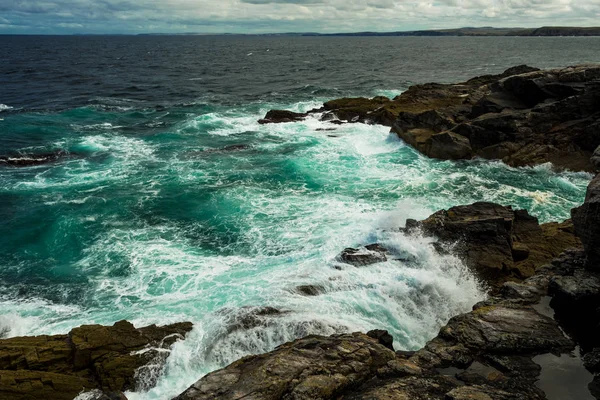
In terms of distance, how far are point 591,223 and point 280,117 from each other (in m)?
39.7

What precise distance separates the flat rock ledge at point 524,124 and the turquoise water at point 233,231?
1.44 m

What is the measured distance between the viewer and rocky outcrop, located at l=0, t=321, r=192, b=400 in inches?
462

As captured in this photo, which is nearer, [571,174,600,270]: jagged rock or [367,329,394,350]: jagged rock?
[571,174,600,270]: jagged rock

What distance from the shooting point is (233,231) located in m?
23.5

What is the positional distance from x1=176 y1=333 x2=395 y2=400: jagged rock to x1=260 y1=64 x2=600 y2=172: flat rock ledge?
2625 cm

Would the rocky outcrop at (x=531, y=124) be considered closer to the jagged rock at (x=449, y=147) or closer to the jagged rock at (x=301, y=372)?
the jagged rock at (x=449, y=147)

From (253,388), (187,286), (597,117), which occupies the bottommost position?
(187,286)

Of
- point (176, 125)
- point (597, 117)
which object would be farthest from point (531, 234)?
point (176, 125)

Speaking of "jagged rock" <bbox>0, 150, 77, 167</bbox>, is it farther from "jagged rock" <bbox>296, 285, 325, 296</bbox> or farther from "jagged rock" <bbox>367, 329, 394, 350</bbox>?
"jagged rock" <bbox>367, 329, 394, 350</bbox>

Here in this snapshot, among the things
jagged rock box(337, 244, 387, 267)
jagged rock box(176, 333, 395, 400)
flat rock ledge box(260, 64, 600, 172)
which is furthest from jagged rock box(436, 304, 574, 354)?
flat rock ledge box(260, 64, 600, 172)

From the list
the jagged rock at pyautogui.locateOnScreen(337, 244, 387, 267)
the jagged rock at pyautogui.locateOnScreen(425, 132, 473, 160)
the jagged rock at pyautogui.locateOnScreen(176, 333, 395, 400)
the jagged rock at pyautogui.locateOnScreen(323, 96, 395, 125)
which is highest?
the jagged rock at pyautogui.locateOnScreen(323, 96, 395, 125)

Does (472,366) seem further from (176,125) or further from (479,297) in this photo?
(176,125)

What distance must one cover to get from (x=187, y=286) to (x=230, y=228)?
5.98 metres

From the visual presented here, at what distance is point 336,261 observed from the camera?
19188 mm
